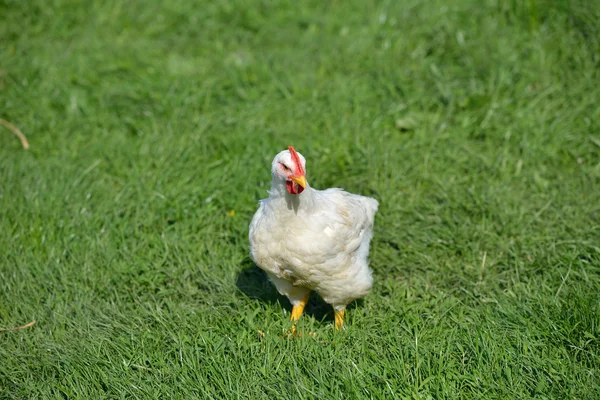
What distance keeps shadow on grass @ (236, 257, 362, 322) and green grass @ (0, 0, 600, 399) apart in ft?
0.08

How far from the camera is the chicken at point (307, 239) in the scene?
3.70 m

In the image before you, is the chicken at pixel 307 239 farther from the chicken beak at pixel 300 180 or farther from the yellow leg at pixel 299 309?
the yellow leg at pixel 299 309

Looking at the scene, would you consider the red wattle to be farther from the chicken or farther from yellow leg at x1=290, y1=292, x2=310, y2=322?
yellow leg at x1=290, y1=292, x2=310, y2=322

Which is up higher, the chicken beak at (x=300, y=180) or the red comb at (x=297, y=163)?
the red comb at (x=297, y=163)

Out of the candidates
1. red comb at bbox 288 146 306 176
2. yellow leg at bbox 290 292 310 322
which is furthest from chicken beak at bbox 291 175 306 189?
yellow leg at bbox 290 292 310 322

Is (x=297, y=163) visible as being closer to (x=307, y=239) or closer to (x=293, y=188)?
(x=293, y=188)

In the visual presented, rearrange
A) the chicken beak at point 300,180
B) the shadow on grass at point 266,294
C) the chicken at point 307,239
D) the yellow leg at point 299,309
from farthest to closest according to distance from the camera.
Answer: the shadow on grass at point 266,294, the yellow leg at point 299,309, the chicken at point 307,239, the chicken beak at point 300,180

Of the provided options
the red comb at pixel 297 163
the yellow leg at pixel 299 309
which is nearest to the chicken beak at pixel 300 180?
the red comb at pixel 297 163

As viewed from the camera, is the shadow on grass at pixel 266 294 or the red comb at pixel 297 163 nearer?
the red comb at pixel 297 163

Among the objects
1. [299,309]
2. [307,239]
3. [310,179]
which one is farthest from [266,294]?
[310,179]

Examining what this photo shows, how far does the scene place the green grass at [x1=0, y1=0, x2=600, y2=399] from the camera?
12.4 ft

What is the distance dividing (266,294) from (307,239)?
2.91 ft

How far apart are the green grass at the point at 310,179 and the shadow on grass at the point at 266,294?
23 millimetres

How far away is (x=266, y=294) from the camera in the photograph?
4.45 m
